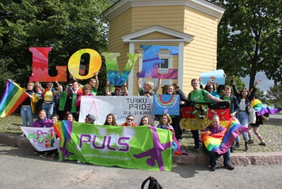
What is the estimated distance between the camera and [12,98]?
7.39 m

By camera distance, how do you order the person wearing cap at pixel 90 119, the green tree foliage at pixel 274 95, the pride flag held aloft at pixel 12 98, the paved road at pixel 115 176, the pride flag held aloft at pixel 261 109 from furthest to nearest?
the green tree foliage at pixel 274 95 < the pride flag held aloft at pixel 12 98 < the pride flag held aloft at pixel 261 109 < the person wearing cap at pixel 90 119 < the paved road at pixel 115 176

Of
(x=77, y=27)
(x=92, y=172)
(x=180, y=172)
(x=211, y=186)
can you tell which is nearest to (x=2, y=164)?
(x=92, y=172)

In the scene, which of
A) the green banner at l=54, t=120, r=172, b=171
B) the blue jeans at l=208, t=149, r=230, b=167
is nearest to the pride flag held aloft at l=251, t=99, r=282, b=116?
the blue jeans at l=208, t=149, r=230, b=167

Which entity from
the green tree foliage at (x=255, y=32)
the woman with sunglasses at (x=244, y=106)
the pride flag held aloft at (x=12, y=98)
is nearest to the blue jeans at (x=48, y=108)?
the pride flag held aloft at (x=12, y=98)

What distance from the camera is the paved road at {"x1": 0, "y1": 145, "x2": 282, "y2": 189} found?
4.25 m

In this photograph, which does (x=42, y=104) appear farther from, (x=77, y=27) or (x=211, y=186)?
(x=77, y=27)

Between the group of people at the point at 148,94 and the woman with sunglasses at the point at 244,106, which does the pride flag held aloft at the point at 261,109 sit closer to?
the group of people at the point at 148,94

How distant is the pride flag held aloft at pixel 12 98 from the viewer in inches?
289

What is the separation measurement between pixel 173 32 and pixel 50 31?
6.72 meters

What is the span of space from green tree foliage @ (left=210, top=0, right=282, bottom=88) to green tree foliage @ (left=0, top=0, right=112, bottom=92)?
1132 cm

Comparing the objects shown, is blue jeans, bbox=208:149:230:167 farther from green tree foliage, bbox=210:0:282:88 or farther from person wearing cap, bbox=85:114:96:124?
green tree foliage, bbox=210:0:282:88

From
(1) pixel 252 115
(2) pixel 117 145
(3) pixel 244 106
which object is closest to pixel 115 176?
(2) pixel 117 145

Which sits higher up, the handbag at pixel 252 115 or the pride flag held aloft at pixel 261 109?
the pride flag held aloft at pixel 261 109

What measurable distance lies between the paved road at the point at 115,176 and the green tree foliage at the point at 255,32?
15.8 m
